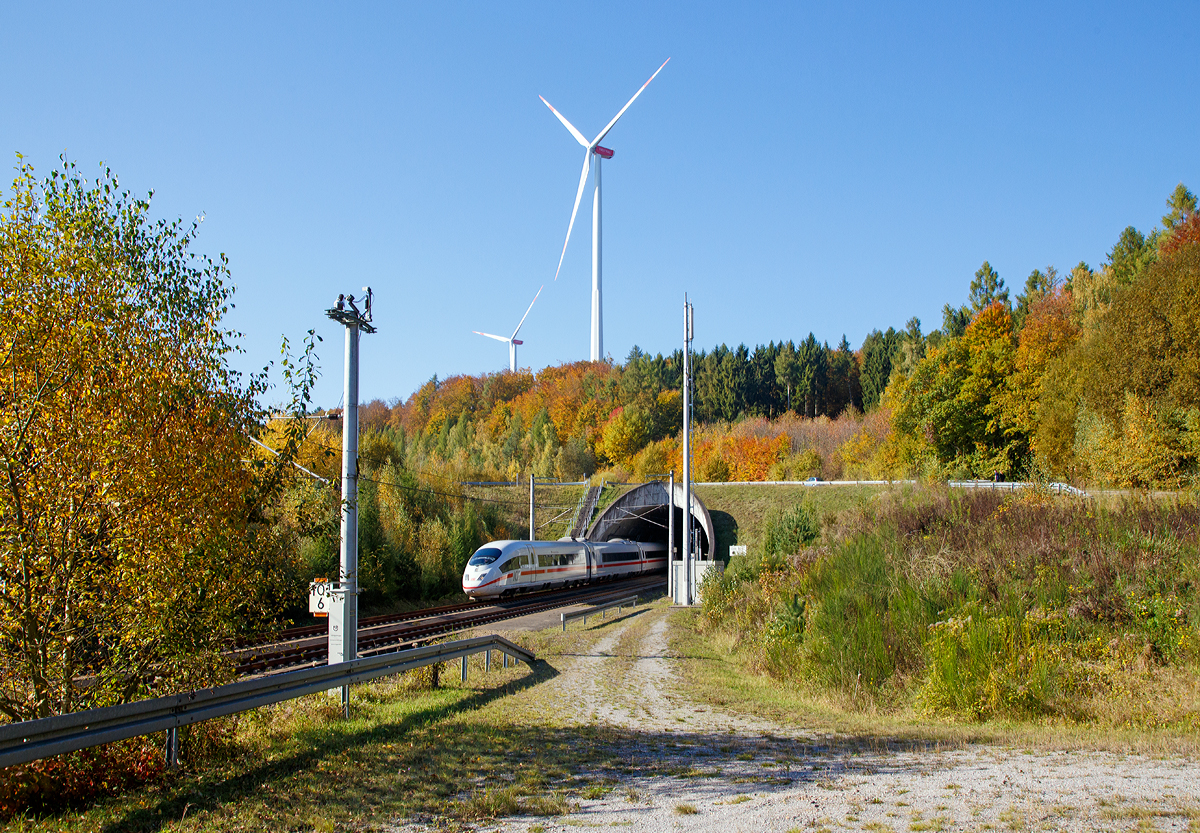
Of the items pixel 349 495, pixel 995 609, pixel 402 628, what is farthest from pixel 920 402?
pixel 349 495

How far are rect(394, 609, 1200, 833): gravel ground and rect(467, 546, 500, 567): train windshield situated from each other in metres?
28.6

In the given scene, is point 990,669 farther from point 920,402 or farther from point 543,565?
point 920,402

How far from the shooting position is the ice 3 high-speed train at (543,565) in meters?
37.8

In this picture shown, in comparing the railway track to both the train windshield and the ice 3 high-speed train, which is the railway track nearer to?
the ice 3 high-speed train

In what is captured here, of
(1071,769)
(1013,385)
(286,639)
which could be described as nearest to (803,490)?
(1013,385)

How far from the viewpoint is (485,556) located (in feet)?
127

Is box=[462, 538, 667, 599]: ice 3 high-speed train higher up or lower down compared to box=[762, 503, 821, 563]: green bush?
lower down

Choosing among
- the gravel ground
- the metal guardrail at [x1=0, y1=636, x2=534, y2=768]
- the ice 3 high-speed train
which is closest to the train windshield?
the ice 3 high-speed train

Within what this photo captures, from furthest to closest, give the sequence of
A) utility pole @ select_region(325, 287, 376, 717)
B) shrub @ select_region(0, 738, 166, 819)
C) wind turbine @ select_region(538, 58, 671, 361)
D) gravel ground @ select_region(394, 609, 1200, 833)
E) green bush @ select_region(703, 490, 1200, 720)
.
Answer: wind turbine @ select_region(538, 58, 671, 361)
utility pole @ select_region(325, 287, 376, 717)
green bush @ select_region(703, 490, 1200, 720)
shrub @ select_region(0, 738, 166, 819)
gravel ground @ select_region(394, 609, 1200, 833)

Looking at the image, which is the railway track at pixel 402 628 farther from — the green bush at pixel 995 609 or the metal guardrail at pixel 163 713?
the green bush at pixel 995 609

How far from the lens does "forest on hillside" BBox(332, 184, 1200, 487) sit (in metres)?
41.3

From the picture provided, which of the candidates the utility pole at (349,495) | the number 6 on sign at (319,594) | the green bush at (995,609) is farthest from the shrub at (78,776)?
the green bush at (995,609)

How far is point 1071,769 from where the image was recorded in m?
7.36

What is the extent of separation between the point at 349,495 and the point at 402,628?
53.0 ft
